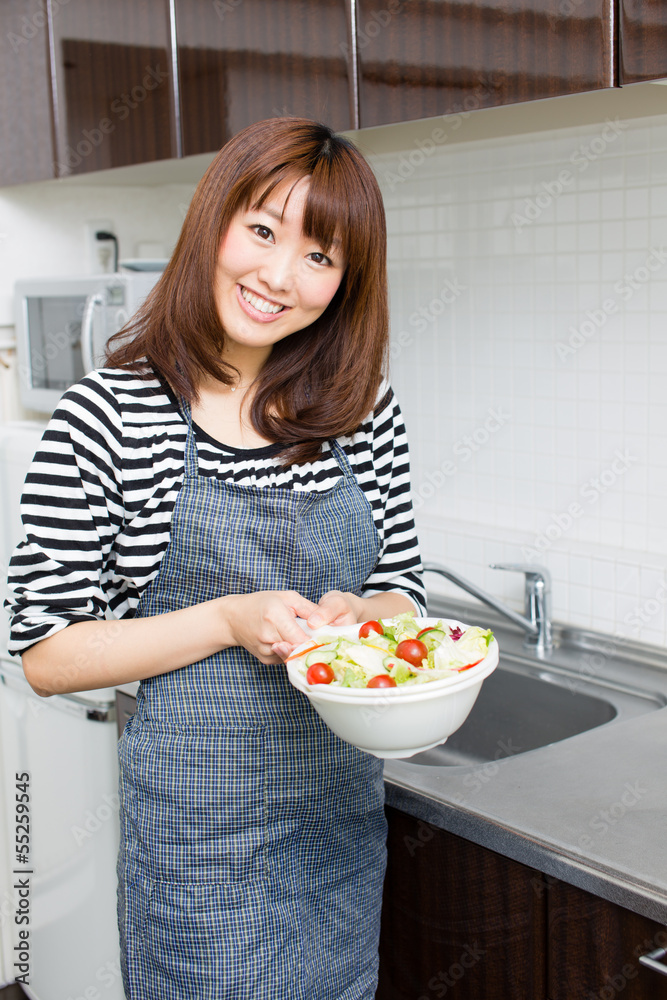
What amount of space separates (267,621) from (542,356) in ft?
2.95

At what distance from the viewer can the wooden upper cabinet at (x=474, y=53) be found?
3.72 feet

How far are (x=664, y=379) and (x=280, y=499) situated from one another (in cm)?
71

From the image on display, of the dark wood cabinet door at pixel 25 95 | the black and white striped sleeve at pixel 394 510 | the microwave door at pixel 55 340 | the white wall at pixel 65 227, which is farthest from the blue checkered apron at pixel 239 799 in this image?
the white wall at pixel 65 227

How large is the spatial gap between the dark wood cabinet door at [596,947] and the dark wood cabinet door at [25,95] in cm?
175

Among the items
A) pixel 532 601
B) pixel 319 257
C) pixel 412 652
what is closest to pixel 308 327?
pixel 319 257

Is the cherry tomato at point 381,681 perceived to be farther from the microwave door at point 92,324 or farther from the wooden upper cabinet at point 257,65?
the microwave door at point 92,324

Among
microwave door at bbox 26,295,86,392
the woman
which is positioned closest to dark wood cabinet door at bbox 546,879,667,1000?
the woman

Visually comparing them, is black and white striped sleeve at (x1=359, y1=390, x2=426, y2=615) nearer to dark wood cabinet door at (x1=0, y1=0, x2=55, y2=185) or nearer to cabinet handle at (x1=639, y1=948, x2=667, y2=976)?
cabinet handle at (x1=639, y1=948, x2=667, y2=976)

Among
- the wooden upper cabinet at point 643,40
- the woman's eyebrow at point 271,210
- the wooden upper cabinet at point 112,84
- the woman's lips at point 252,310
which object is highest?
the wooden upper cabinet at point 112,84

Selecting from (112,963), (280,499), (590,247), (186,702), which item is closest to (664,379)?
(590,247)

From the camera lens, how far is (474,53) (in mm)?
1247

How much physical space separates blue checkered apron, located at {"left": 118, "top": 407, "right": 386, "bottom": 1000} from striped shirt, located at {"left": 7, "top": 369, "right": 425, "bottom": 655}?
2 centimetres

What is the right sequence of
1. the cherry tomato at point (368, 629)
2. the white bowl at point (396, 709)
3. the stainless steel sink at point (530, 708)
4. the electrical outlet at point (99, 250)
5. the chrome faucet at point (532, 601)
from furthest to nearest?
the electrical outlet at point (99, 250)
the chrome faucet at point (532, 601)
the stainless steel sink at point (530, 708)
the cherry tomato at point (368, 629)
the white bowl at point (396, 709)

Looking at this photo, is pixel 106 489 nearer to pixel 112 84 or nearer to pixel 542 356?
pixel 542 356
